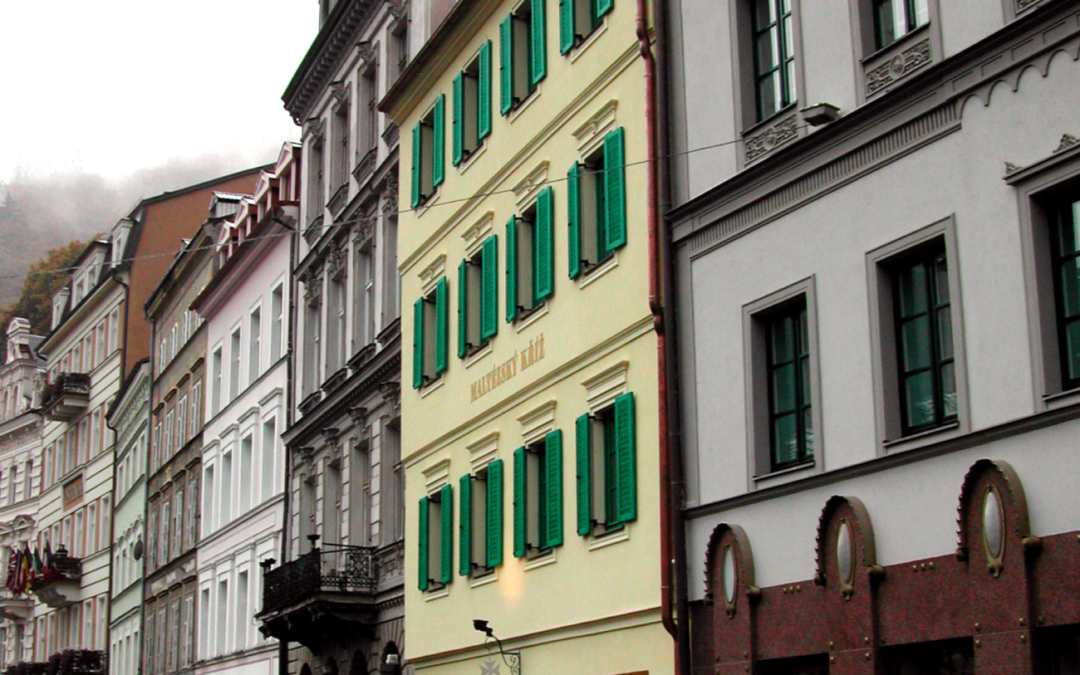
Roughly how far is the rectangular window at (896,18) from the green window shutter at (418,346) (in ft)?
43.1

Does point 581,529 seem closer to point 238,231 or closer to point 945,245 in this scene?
point 945,245

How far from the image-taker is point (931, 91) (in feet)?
48.9

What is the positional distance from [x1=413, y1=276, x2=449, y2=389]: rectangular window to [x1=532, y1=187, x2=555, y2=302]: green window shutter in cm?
395

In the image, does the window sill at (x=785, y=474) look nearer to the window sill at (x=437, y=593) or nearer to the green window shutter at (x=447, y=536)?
the green window shutter at (x=447, y=536)

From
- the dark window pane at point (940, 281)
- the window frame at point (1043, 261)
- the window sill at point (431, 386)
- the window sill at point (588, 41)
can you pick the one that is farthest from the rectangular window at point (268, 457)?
the window frame at point (1043, 261)

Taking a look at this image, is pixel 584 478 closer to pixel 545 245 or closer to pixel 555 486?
pixel 555 486

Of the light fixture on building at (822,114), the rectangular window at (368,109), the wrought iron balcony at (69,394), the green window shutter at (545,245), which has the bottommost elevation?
the light fixture on building at (822,114)

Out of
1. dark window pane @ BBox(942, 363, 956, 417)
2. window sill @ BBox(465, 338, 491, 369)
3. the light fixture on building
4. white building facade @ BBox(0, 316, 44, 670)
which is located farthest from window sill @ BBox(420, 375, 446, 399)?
white building facade @ BBox(0, 316, 44, 670)

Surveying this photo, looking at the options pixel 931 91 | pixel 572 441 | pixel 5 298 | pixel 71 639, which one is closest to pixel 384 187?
pixel 572 441

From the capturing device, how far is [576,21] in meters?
22.8

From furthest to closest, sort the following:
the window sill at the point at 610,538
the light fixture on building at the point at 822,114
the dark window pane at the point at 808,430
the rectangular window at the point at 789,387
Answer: the window sill at the point at 610,538, the rectangular window at the point at 789,387, the dark window pane at the point at 808,430, the light fixture on building at the point at 822,114

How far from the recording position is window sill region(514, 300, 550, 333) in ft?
75.3

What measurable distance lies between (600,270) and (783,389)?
4566mm

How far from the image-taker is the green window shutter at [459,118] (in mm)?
26906
